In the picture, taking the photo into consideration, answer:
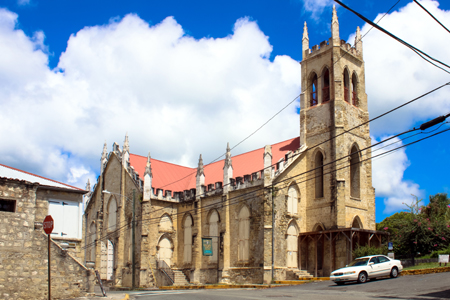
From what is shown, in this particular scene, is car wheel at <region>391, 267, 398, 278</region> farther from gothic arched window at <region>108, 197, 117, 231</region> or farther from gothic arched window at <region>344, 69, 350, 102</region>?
gothic arched window at <region>108, 197, 117, 231</region>

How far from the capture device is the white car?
22047 millimetres

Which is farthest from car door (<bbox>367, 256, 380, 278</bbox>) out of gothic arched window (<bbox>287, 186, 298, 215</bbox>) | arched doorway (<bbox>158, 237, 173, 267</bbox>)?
arched doorway (<bbox>158, 237, 173, 267</bbox>)

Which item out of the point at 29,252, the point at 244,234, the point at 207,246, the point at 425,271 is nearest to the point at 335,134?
the point at 244,234

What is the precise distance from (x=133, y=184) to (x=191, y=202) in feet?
18.5

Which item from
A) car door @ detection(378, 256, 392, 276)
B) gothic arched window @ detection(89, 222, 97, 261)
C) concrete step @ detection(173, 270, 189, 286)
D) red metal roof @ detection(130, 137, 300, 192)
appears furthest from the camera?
gothic arched window @ detection(89, 222, 97, 261)

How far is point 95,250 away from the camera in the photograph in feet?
147

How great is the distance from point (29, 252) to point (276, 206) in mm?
17490

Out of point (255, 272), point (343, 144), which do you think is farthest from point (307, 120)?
point (255, 272)

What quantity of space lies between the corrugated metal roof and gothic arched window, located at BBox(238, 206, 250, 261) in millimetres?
15824

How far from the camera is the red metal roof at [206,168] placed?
1462 inches

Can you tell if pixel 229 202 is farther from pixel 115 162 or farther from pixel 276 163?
pixel 115 162

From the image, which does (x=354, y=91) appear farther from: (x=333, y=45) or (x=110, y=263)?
(x=110, y=263)

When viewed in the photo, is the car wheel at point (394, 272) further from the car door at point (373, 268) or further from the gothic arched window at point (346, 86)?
the gothic arched window at point (346, 86)

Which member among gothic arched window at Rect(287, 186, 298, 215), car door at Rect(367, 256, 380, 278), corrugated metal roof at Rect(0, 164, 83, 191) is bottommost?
car door at Rect(367, 256, 380, 278)
